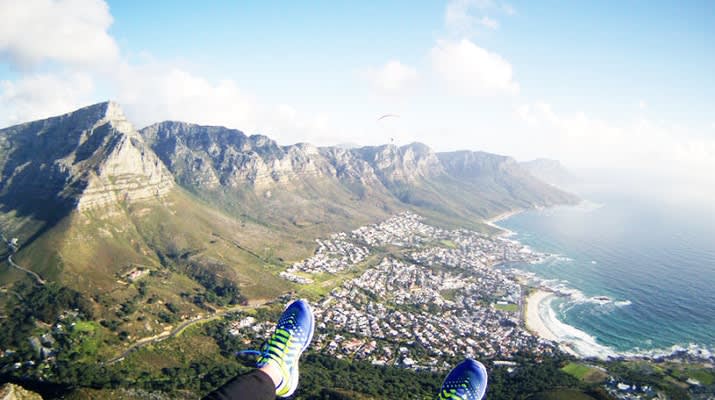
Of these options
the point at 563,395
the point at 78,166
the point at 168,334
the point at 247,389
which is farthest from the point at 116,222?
the point at 247,389

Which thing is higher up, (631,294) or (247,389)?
(247,389)

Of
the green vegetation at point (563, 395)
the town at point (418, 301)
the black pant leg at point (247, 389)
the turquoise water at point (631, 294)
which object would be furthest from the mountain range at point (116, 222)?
the turquoise water at point (631, 294)

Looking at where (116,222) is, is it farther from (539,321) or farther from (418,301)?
(539,321)

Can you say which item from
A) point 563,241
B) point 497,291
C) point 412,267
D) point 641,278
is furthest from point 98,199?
point 563,241

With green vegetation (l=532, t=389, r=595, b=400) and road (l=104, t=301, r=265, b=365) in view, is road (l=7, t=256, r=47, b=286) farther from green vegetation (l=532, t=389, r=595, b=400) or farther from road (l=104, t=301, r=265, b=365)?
green vegetation (l=532, t=389, r=595, b=400)

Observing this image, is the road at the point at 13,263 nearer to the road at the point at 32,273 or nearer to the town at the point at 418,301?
the road at the point at 32,273
